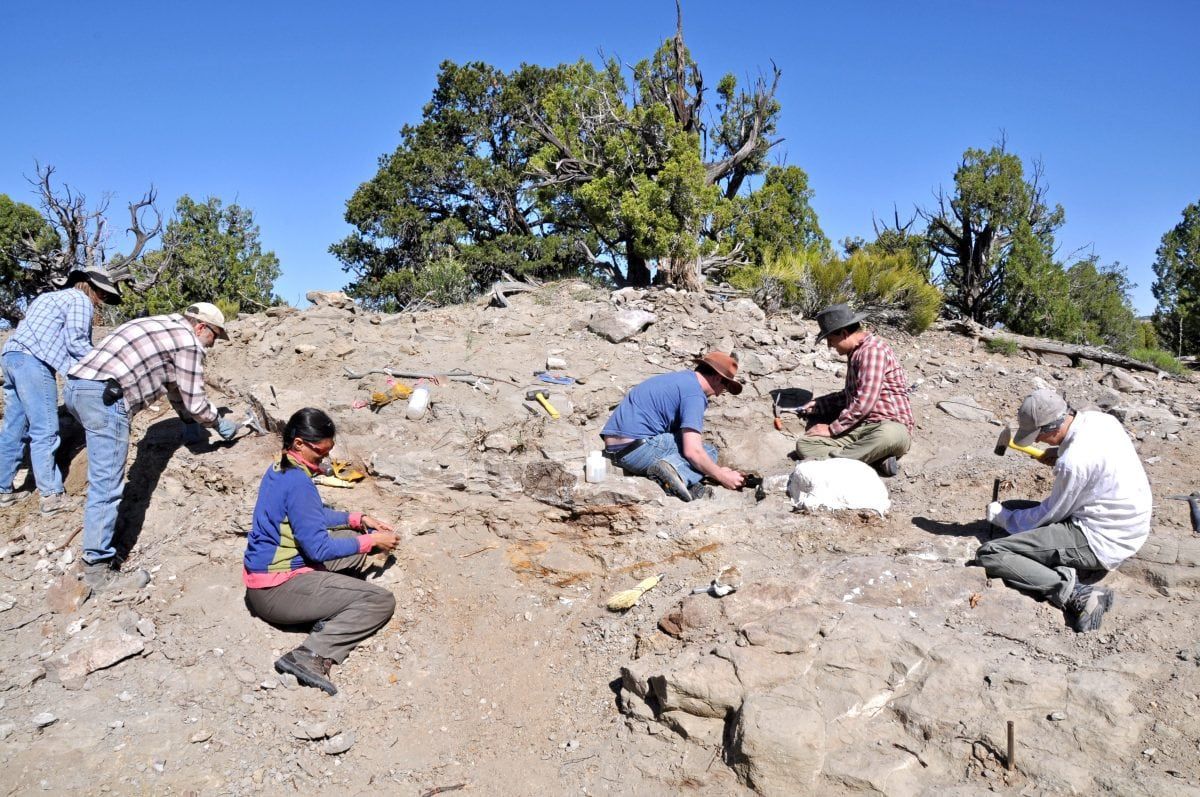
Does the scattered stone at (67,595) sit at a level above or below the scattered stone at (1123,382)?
below

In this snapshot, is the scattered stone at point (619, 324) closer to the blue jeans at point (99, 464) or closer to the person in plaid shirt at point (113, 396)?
the person in plaid shirt at point (113, 396)

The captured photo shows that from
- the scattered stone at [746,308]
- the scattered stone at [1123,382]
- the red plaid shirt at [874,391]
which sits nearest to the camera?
the red plaid shirt at [874,391]

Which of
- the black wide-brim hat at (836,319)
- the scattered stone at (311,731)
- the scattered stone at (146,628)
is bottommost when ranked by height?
the scattered stone at (311,731)

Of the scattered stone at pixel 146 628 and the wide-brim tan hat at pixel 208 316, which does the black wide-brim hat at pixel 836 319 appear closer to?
the wide-brim tan hat at pixel 208 316

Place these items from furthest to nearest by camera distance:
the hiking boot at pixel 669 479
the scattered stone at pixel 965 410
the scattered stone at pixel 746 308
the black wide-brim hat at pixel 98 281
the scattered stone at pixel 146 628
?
the scattered stone at pixel 746 308 < the scattered stone at pixel 965 410 < the hiking boot at pixel 669 479 < the black wide-brim hat at pixel 98 281 < the scattered stone at pixel 146 628

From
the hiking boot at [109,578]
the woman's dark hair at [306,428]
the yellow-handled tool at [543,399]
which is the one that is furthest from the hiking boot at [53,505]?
the yellow-handled tool at [543,399]

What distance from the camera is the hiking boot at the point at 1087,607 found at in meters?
3.48

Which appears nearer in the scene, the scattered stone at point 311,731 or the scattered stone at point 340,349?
the scattered stone at point 311,731

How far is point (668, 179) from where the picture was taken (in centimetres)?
1151

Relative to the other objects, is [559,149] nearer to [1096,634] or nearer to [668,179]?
[668,179]

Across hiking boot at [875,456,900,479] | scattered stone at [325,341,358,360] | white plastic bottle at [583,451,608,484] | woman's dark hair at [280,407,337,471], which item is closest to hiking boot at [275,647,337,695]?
woman's dark hair at [280,407,337,471]

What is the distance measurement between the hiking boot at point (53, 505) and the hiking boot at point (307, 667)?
7.65 ft

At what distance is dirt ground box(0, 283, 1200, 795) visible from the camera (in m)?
3.10

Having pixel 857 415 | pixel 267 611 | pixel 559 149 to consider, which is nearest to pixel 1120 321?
pixel 559 149
